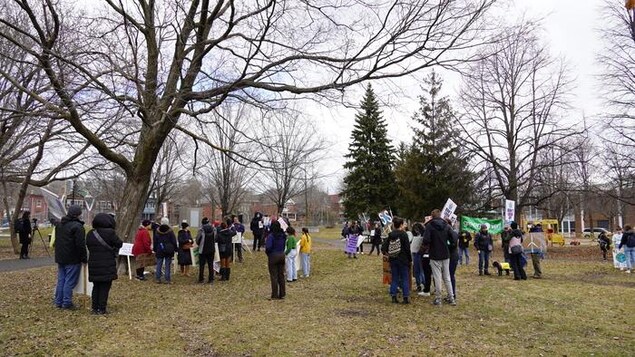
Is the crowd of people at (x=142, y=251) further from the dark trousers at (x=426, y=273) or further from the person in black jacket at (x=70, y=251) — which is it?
the dark trousers at (x=426, y=273)

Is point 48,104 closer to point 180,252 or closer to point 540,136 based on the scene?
point 180,252

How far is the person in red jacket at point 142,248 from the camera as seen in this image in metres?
13.6

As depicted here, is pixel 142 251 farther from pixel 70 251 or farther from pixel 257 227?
pixel 257 227

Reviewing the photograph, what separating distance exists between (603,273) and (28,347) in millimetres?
17302

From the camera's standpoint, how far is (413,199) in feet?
116

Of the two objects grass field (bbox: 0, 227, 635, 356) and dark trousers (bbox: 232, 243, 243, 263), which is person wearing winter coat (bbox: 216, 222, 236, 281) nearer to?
grass field (bbox: 0, 227, 635, 356)

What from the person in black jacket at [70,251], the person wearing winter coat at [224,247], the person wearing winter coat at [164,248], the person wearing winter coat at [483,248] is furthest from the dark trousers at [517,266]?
the person in black jacket at [70,251]

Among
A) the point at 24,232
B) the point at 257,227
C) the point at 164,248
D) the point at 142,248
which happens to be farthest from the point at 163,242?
the point at 24,232

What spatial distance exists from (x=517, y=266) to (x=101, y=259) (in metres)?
11.4

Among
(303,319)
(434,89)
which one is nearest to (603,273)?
(303,319)

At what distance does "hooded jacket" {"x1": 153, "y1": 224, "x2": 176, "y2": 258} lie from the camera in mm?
13320

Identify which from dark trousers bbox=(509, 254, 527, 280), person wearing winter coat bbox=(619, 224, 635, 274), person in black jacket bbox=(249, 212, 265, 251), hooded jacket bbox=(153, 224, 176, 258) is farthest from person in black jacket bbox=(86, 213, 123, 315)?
person wearing winter coat bbox=(619, 224, 635, 274)

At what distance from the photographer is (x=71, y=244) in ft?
29.5

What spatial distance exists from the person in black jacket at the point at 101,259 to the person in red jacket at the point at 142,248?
485 cm
